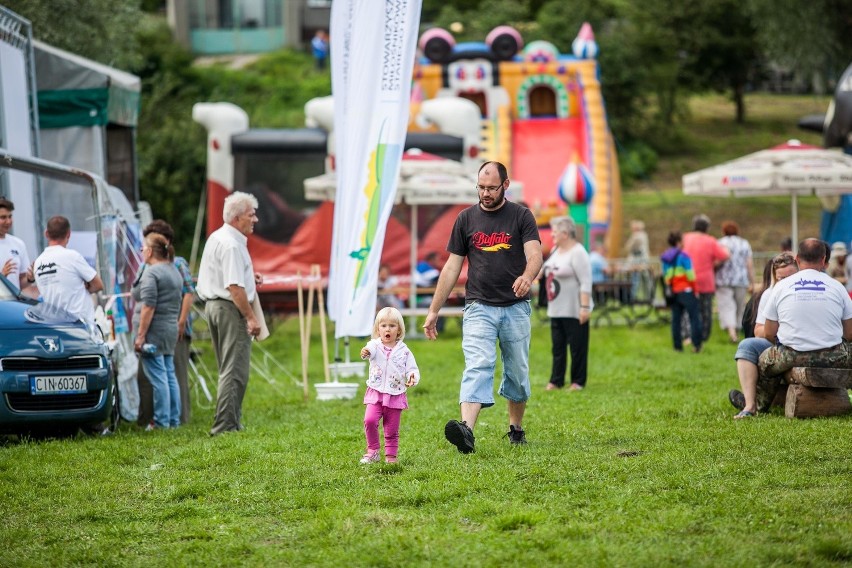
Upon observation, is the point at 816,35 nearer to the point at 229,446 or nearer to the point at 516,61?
the point at 516,61

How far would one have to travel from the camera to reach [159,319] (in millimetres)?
10766

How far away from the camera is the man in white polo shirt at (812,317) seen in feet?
31.0

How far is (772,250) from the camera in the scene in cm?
3275

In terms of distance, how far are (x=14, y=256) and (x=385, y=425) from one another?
4.46 meters

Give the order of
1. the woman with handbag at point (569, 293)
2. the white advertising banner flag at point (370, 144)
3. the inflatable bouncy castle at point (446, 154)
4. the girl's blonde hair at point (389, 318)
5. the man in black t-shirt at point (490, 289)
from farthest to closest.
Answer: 1. the inflatable bouncy castle at point (446, 154)
2. the woman with handbag at point (569, 293)
3. the white advertising banner flag at point (370, 144)
4. the man in black t-shirt at point (490, 289)
5. the girl's blonde hair at point (389, 318)

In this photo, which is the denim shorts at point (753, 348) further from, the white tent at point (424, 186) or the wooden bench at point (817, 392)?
the white tent at point (424, 186)

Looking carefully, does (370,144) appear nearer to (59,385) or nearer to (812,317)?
(59,385)

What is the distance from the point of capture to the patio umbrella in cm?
1831

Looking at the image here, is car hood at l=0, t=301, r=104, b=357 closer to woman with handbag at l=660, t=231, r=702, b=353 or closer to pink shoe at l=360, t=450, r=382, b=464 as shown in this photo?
pink shoe at l=360, t=450, r=382, b=464

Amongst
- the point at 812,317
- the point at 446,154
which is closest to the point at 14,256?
the point at 812,317

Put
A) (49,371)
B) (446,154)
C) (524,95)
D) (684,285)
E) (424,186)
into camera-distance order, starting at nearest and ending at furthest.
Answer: (49,371)
(684,285)
(424,186)
(446,154)
(524,95)

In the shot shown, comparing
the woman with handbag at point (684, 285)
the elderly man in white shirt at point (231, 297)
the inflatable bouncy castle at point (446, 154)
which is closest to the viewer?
the elderly man in white shirt at point (231, 297)

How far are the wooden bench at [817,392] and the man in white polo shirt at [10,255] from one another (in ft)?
21.0

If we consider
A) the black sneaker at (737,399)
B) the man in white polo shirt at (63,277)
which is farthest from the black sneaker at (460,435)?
the man in white polo shirt at (63,277)
